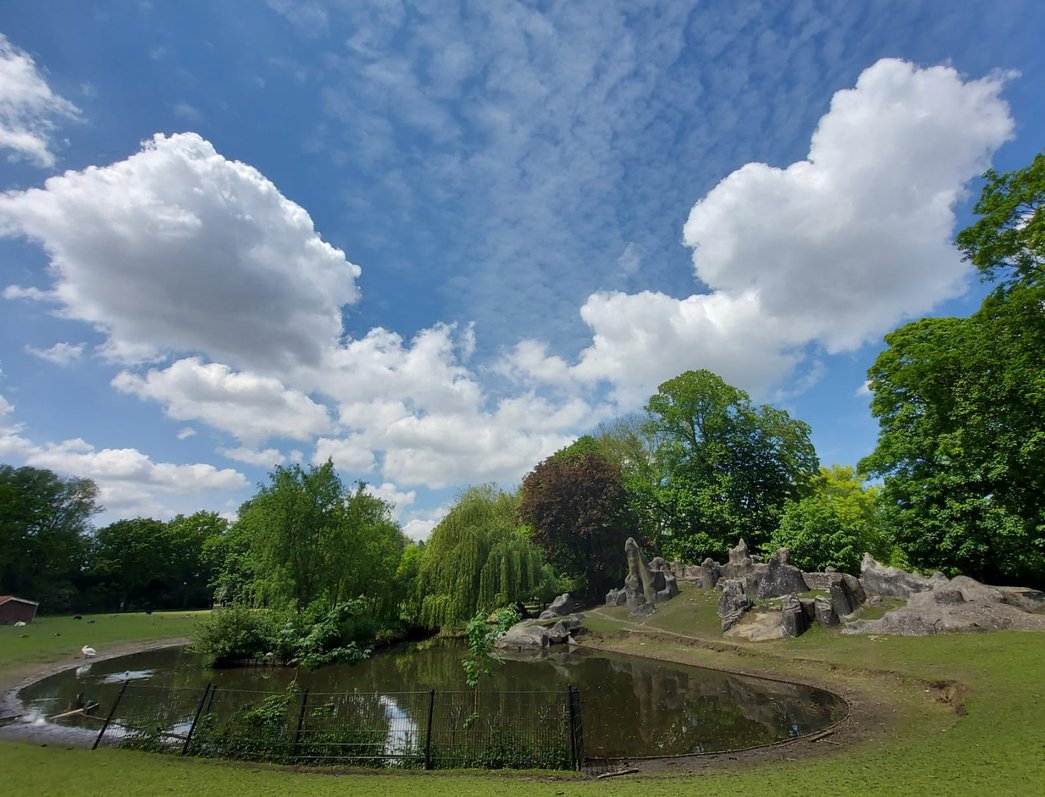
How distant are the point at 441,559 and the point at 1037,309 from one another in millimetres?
27086

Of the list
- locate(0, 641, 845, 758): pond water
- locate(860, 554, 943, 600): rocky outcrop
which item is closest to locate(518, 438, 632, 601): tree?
locate(0, 641, 845, 758): pond water

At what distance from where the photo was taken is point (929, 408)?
2136 cm

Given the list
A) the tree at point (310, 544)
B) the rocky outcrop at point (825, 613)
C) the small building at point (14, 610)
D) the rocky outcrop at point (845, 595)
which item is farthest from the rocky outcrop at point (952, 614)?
the small building at point (14, 610)

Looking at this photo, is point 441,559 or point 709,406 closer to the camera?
point 441,559

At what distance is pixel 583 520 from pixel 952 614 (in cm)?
2296

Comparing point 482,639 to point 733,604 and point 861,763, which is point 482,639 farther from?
point 733,604

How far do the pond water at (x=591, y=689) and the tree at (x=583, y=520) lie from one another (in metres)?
13.5

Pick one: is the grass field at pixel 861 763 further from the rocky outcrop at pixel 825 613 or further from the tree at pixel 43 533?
the tree at pixel 43 533

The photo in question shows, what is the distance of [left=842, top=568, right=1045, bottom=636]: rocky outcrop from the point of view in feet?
49.1

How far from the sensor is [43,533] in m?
46.6

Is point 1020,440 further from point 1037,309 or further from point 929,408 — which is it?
point 1037,309

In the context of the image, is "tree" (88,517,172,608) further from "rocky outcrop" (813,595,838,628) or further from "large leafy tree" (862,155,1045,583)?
"large leafy tree" (862,155,1045,583)

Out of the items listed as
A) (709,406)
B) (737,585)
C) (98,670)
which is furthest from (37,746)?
(709,406)

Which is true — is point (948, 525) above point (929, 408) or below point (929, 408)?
below
